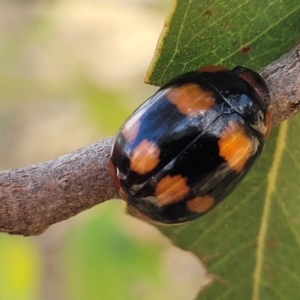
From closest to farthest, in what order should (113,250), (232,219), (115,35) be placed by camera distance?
1. (232,219)
2. (113,250)
3. (115,35)

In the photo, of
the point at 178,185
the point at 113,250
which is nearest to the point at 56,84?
the point at 113,250

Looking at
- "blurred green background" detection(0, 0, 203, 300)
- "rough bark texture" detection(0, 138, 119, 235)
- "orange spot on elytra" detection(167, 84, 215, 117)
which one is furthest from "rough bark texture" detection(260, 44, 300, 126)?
"blurred green background" detection(0, 0, 203, 300)

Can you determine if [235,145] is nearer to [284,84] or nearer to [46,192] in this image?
[284,84]

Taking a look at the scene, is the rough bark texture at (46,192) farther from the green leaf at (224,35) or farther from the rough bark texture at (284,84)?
the rough bark texture at (284,84)

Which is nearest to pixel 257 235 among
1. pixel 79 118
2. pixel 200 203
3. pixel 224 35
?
pixel 200 203

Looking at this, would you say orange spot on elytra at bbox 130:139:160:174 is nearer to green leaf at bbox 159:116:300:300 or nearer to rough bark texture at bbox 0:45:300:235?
rough bark texture at bbox 0:45:300:235

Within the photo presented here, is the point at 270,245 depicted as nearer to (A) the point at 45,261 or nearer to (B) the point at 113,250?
(B) the point at 113,250

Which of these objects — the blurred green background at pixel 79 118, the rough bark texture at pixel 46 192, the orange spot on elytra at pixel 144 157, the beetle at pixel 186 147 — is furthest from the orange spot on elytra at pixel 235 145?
the blurred green background at pixel 79 118
